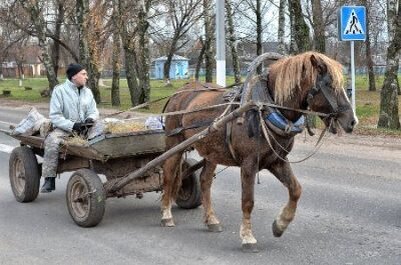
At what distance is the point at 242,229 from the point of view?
6.05m

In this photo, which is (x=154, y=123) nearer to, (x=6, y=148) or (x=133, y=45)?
(x=6, y=148)

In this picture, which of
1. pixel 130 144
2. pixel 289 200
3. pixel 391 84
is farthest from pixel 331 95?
pixel 391 84

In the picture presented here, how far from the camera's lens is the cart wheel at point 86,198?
704 cm

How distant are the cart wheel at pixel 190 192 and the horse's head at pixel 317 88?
2.31m

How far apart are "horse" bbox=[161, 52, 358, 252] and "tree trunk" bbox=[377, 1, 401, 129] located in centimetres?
1125

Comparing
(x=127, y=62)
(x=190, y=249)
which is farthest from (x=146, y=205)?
(x=127, y=62)

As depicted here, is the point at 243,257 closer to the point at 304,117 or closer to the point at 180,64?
the point at 304,117

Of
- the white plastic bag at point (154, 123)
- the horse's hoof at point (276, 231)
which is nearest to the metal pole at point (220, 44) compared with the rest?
the white plastic bag at point (154, 123)

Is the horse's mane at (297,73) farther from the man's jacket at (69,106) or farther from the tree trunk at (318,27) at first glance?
the tree trunk at (318,27)

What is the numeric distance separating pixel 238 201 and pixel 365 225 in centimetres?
200

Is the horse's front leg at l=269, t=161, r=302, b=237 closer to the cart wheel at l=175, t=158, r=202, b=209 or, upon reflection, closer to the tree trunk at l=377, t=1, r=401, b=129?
the cart wheel at l=175, t=158, r=202, b=209

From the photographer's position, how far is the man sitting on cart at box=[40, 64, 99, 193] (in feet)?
25.8

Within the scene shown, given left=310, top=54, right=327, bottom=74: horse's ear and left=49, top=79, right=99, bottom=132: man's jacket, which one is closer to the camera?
left=310, top=54, right=327, bottom=74: horse's ear

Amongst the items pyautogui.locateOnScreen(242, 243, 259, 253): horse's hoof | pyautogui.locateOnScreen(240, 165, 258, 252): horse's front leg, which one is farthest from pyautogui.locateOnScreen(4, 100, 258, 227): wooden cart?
pyautogui.locateOnScreen(242, 243, 259, 253): horse's hoof
